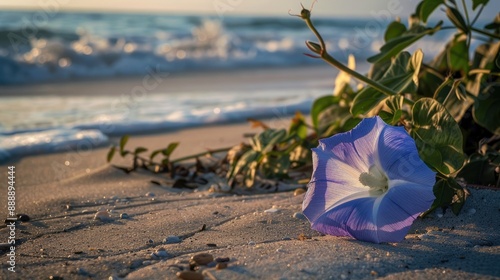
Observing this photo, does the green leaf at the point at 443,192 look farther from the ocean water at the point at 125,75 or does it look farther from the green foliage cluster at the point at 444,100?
the ocean water at the point at 125,75

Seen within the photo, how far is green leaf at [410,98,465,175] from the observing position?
1870 mm

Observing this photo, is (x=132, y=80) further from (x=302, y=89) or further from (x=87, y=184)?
(x=87, y=184)

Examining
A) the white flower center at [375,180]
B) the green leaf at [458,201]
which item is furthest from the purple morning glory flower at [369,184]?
the green leaf at [458,201]

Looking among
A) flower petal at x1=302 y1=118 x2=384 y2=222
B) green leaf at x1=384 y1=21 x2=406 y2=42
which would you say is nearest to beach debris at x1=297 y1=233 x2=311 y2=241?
flower petal at x1=302 y1=118 x2=384 y2=222

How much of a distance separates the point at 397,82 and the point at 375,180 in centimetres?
62

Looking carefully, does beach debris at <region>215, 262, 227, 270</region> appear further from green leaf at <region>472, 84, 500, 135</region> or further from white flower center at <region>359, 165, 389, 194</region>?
green leaf at <region>472, 84, 500, 135</region>

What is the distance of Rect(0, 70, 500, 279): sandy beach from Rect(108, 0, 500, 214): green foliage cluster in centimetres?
13

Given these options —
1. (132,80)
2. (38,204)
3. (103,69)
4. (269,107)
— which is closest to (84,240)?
(38,204)

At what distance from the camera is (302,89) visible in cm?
712

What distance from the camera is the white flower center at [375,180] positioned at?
176 centimetres

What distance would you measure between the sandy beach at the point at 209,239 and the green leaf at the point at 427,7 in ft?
2.41

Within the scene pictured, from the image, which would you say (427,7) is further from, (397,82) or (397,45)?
(397,82)

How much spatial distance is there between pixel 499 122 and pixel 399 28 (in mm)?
630

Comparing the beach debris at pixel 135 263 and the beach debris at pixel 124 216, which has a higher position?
the beach debris at pixel 135 263
